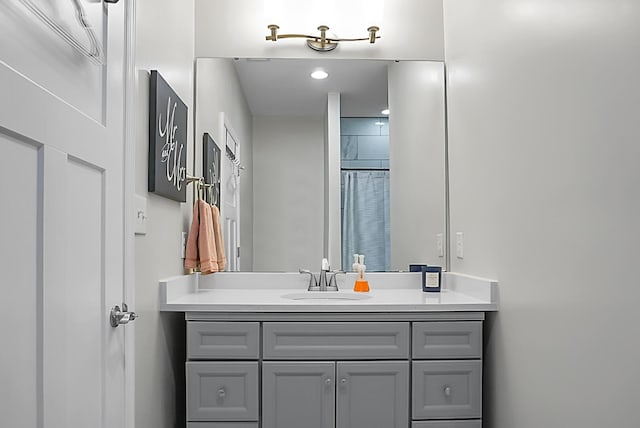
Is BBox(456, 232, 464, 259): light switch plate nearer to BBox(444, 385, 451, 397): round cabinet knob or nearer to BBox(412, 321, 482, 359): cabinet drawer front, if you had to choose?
BBox(412, 321, 482, 359): cabinet drawer front

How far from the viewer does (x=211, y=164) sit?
8.45 ft

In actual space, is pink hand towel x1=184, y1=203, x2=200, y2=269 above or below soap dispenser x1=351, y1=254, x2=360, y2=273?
above

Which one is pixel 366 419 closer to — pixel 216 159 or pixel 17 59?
pixel 216 159

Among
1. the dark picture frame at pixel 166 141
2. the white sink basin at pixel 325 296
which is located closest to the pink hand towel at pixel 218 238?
the dark picture frame at pixel 166 141

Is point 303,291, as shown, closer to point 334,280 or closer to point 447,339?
point 334,280

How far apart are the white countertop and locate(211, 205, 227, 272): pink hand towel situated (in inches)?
4.9

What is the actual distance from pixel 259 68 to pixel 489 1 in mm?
1139

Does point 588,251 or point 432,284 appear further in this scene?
point 432,284

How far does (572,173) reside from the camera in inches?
56.6

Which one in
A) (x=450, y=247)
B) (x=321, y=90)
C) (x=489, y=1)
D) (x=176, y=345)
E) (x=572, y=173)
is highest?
(x=489, y=1)

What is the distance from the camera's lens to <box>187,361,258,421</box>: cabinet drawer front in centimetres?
200

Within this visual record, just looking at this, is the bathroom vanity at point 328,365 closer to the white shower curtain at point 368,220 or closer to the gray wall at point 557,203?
the gray wall at point 557,203

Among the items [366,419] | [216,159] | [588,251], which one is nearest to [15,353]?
[588,251]

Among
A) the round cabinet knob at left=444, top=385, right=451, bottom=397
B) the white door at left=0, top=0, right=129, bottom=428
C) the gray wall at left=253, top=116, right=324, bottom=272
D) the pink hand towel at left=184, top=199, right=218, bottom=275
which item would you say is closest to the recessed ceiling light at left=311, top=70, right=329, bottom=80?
the gray wall at left=253, top=116, right=324, bottom=272
